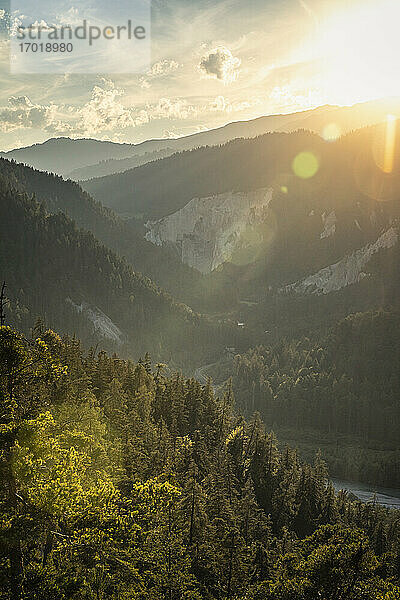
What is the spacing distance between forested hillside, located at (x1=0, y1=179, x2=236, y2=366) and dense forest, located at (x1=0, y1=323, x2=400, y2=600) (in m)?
92.6

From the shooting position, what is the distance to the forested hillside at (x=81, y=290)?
154000 millimetres

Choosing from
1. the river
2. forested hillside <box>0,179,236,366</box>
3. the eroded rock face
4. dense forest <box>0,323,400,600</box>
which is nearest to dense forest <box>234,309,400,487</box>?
the river

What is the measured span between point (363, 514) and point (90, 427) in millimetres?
57195

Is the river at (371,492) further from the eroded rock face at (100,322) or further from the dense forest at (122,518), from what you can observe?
the eroded rock face at (100,322)

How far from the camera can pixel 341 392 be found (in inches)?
5846

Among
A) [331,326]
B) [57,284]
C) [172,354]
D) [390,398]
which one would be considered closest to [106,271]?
[57,284]

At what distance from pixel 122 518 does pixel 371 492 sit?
11253cm

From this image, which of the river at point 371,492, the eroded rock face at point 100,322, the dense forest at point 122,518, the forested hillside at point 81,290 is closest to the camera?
the dense forest at point 122,518

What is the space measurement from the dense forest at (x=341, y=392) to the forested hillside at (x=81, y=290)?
101 ft

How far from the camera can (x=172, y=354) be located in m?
181

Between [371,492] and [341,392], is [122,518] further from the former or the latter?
[341,392]

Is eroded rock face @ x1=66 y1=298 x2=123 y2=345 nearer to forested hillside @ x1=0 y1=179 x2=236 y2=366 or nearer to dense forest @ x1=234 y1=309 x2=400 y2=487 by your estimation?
forested hillside @ x1=0 y1=179 x2=236 y2=366

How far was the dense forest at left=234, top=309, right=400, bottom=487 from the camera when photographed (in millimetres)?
127688

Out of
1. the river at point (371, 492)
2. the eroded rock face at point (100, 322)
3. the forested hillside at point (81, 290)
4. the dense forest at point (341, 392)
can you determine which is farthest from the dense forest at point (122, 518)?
the forested hillside at point (81, 290)
